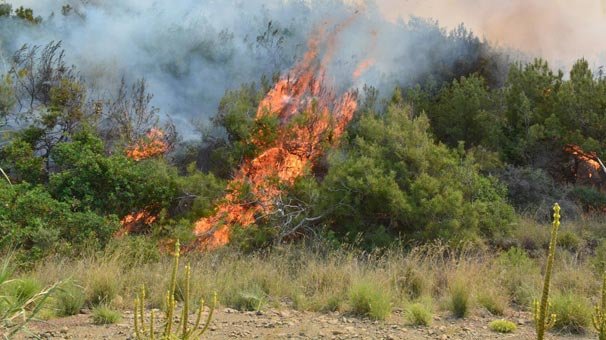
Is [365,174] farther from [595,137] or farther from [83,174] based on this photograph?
[595,137]

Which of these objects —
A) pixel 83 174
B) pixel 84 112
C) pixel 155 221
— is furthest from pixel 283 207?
pixel 84 112

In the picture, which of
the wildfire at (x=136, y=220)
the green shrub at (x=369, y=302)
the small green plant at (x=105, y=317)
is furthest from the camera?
the wildfire at (x=136, y=220)

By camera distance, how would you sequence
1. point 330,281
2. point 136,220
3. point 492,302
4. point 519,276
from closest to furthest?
point 492,302
point 330,281
point 519,276
point 136,220

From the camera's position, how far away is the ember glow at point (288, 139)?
10.8 metres

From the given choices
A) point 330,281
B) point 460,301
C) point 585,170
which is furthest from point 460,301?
point 585,170

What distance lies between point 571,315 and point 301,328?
254 cm

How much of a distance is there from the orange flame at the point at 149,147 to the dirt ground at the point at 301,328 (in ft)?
21.8

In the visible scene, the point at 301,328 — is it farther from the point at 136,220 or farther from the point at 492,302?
the point at 136,220

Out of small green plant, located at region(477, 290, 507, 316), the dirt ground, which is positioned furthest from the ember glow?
small green plant, located at region(477, 290, 507, 316)

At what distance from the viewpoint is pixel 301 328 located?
5.70 meters

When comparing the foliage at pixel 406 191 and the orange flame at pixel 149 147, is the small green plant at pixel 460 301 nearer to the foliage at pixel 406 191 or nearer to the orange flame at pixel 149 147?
the foliage at pixel 406 191

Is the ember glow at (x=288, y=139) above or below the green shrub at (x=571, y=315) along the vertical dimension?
above

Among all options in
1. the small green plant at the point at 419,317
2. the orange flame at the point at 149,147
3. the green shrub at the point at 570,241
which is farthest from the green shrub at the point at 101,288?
the green shrub at the point at 570,241

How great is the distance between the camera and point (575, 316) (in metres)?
6.00
